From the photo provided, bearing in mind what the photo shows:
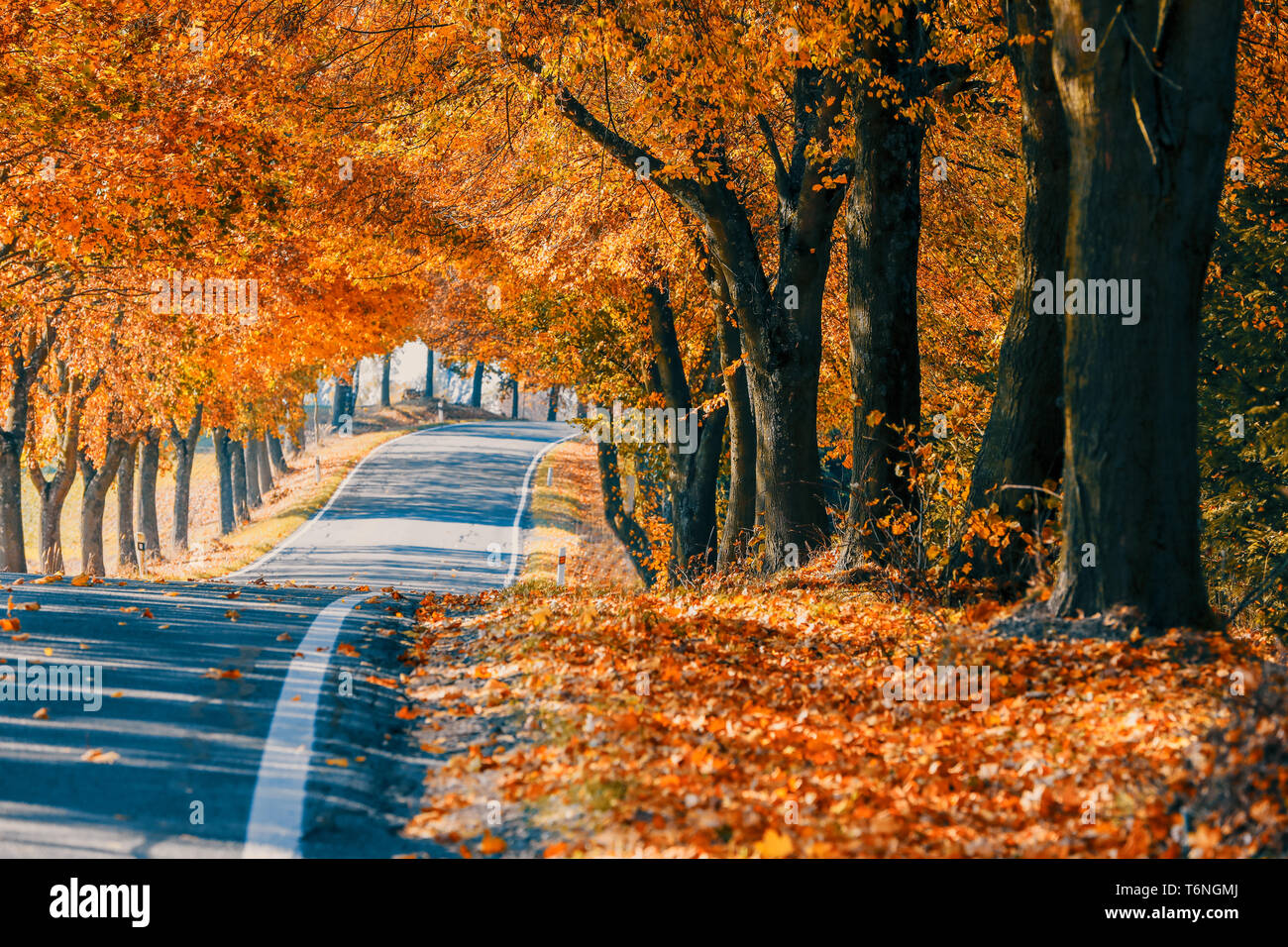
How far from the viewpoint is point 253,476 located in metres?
44.2

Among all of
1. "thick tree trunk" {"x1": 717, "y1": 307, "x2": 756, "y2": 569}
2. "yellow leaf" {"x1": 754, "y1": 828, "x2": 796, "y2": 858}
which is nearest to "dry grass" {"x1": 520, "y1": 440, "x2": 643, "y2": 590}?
"thick tree trunk" {"x1": 717, "y1": 307, "x2": 756, "y2": 569}

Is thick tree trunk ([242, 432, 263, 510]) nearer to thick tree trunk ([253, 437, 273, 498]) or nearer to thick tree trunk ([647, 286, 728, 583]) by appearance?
thick tree trunk ([253, 437, 273, 498])

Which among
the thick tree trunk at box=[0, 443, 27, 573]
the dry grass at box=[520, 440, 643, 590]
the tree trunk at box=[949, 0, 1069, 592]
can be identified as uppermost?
the tree trunk at box=[949, 0, 1069, 592]

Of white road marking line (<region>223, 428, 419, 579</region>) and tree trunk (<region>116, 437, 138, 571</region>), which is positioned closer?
white road marking line (<region>223, 428, 419, 579</region>)

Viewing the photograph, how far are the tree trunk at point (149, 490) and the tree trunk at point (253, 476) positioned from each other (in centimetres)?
810

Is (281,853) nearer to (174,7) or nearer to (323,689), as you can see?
(323,689)

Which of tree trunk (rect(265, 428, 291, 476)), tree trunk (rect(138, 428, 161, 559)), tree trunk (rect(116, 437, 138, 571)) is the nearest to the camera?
tree trunk (rect(116, 437, 138, 571))

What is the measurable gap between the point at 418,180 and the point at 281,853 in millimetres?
15295

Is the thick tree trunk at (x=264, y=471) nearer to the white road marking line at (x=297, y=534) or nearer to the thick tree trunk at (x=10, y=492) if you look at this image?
the white road marking line at (x=297, y=534)

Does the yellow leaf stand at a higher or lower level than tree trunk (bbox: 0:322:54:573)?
lower

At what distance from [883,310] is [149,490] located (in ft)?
89.8

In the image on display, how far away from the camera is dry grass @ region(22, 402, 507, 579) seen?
29.0 m

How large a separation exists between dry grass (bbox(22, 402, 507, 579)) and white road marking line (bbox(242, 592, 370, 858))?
16.5 meters
